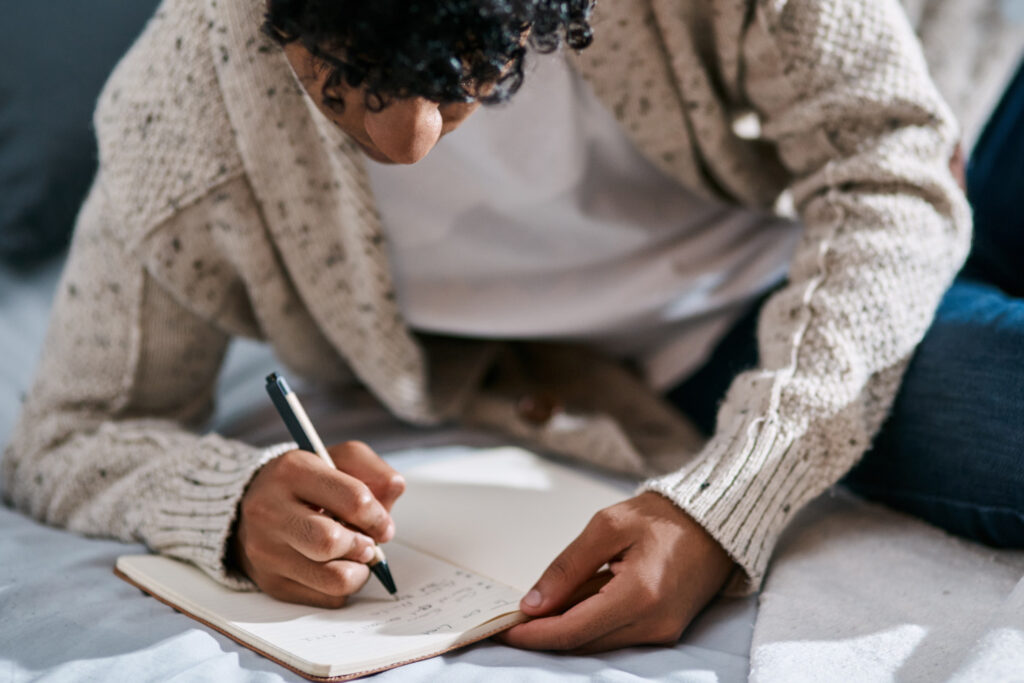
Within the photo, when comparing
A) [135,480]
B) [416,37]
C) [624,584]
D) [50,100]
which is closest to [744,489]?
[624,584]

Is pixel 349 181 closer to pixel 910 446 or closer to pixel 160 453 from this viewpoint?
pixel 160 453

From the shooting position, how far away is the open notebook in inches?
16.9

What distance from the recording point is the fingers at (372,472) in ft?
1.63

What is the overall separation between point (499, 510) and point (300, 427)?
0.53ft

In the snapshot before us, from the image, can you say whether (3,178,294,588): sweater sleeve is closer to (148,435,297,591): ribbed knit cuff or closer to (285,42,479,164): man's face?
(148,435,297,591): ribbed knit cuff

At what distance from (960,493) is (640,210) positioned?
345 millimetres

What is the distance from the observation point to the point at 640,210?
738 millimetres

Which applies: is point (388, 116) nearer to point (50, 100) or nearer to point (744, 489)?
point (744, 489)

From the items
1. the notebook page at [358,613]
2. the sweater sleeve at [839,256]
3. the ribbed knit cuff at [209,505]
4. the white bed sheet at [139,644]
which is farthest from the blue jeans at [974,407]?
the ribbed knit cuff at [209,505]

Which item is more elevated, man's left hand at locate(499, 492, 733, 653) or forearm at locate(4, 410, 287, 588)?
forearm at locate(4, 410, 287, 588)

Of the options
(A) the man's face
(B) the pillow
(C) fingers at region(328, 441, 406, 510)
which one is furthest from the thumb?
(B) the pillow

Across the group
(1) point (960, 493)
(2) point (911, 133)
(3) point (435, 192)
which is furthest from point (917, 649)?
(3) point (435, 192)

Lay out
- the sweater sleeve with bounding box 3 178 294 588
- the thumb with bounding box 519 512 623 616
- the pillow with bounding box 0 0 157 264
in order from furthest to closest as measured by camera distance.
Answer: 1. the pillow with bounding box 0 0 157 264
2. the sweater sleeve with bounding box 3 178 294 588
3. the thumb with bounding box 519 512 623 616

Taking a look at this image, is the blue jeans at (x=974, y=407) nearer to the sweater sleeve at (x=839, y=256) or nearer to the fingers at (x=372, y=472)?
the sweater sleeve at (x=839, y=256)
